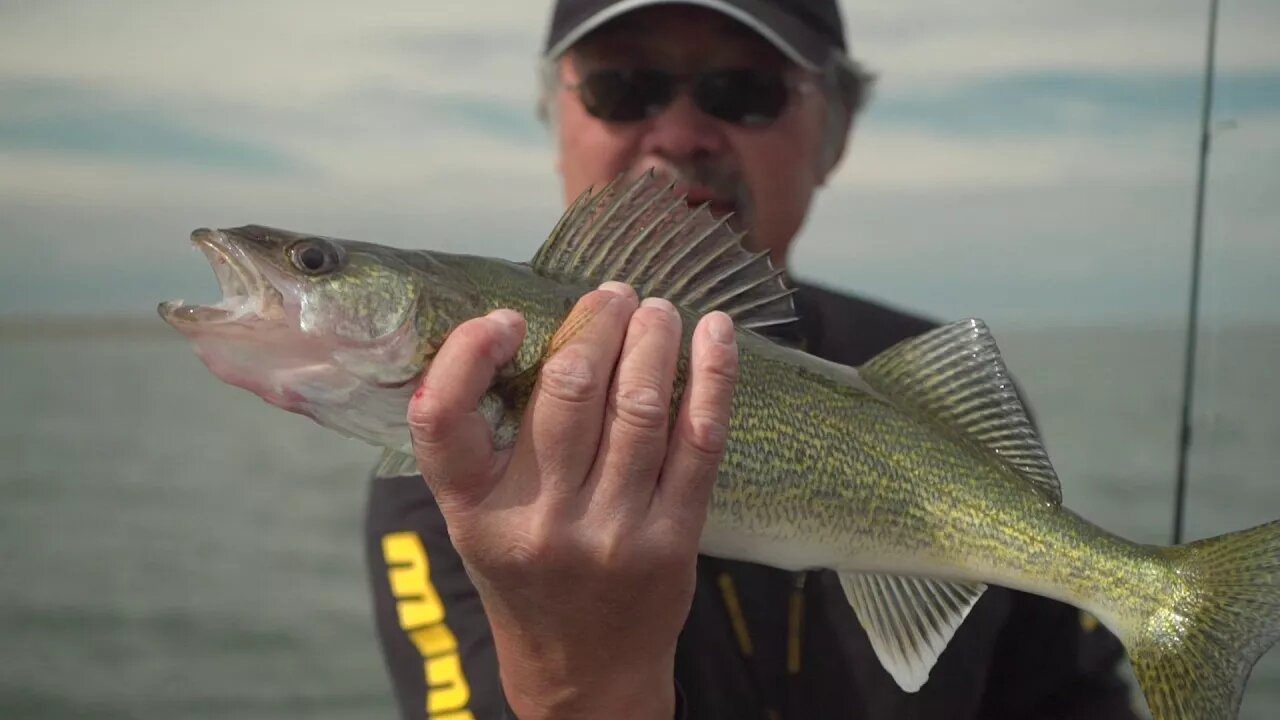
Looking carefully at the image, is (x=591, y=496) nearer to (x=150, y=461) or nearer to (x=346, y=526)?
(x=346, y=526)

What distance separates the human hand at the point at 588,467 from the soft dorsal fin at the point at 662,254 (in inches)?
6.8

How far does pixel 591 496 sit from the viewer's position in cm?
177

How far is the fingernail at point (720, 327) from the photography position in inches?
69.3

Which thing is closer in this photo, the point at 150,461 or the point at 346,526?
the point at 346,526

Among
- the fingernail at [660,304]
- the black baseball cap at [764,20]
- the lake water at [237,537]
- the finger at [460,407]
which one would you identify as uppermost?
the black baseball cap at [764,20]

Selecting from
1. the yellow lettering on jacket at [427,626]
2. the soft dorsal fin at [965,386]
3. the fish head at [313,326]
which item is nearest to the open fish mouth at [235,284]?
the fish head at [313,326]

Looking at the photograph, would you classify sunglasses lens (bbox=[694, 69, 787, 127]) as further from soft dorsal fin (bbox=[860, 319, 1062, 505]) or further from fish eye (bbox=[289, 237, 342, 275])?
fish eye (bbox=[289, 237, 342, 275])

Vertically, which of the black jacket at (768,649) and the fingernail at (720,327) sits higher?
the fingernail at (720,327)

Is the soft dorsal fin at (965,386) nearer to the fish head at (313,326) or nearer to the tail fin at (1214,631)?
the tail fin at (1214,631)

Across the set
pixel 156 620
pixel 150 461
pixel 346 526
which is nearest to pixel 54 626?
pixel 156 620

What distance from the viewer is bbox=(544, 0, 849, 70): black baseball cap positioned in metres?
3.14

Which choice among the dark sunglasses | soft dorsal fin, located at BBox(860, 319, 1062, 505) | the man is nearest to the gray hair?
the man

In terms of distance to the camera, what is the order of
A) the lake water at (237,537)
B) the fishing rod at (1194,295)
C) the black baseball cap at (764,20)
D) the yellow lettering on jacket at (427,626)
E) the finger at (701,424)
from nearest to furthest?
the finger at (701,424) → the yellow lettering on jacket at (427,626) → the black baseball cap at (764,20) → the fishing rod at (1194,295) → the lake water at (237,537)

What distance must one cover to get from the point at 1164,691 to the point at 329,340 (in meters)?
1.75
